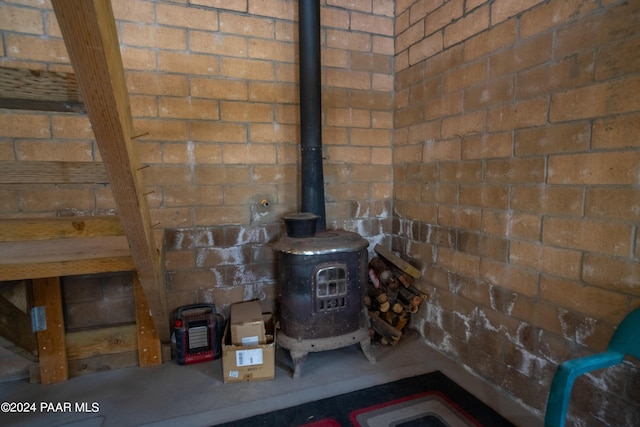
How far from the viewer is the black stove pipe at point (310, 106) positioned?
7.70 ft

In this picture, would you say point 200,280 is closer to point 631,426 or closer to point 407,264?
point 407,264

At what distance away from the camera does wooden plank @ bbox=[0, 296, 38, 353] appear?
6.48 feet

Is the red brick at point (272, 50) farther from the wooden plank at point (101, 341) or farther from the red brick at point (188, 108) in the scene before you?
the wooden plank at point (101, 341)

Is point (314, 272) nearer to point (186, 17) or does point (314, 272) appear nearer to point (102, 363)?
point (102, 363)

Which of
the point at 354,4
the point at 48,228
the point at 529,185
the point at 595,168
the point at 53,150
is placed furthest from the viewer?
the point at 354,4

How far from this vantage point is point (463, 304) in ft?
7.39

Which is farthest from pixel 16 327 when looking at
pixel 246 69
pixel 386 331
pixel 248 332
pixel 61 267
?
pixel 386 331

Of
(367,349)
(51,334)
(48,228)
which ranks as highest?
(48,228)

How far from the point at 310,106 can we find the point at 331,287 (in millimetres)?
1287

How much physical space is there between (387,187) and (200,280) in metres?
1.75

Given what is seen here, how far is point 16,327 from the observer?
203 centimetres

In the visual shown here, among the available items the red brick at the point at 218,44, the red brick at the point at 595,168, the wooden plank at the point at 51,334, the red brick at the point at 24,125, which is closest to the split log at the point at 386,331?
the red brick at the point at 595,168

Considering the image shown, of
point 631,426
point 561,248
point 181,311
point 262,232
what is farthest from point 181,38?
point 631,426

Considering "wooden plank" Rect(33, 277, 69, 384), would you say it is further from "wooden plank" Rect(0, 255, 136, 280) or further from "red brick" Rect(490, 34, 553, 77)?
"red brick" Rect(490, 34, 553, 77)
